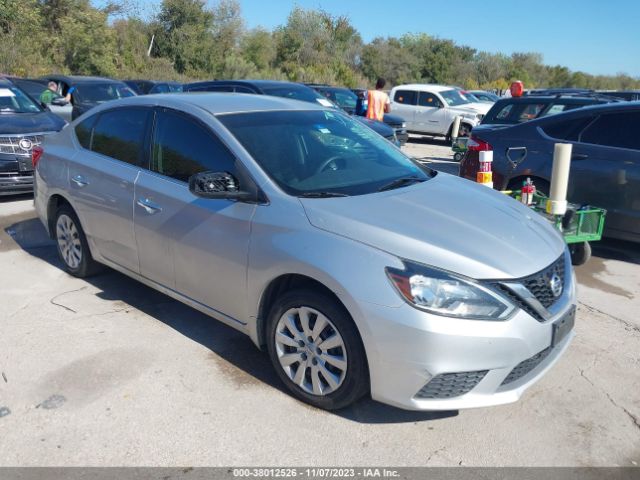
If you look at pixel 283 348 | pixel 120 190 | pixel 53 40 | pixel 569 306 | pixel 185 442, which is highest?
pixel 53 40

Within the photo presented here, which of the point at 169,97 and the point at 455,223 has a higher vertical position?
the point at 169,97

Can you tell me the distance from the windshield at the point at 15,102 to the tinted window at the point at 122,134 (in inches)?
213

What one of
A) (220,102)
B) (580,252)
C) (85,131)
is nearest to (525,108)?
(580,252)

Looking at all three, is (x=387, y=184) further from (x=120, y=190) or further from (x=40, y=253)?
(x=40, y=253)

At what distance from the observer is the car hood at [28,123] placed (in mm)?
8688

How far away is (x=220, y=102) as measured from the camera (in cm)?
446

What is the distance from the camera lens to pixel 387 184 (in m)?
3.99

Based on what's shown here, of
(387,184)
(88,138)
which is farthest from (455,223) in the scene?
(88,138)

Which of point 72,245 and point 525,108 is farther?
point 525,108

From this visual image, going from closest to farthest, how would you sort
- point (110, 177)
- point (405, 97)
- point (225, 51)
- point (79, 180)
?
1. point (110, 177)
2. point (79, 180)
3. point (405, 97)
4. point (225, 51)

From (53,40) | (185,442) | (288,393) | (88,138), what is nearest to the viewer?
(185,442)

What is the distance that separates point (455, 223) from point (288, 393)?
1402mm

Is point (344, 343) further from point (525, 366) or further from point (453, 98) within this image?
point (453, 98)

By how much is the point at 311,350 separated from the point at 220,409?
631 mm
